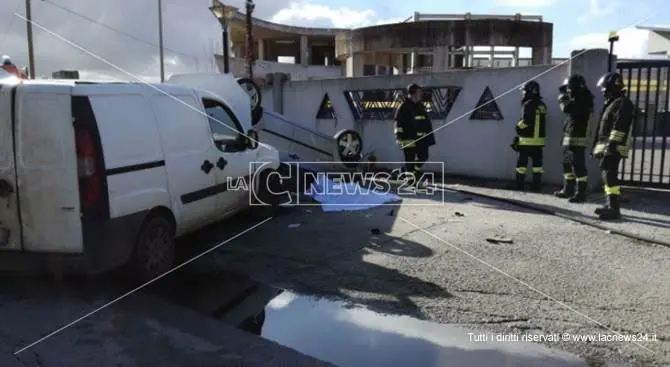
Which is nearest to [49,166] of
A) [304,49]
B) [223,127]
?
[223,127]

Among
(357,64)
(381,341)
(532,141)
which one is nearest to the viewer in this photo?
(381,341)

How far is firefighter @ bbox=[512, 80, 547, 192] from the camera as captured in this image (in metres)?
9.40

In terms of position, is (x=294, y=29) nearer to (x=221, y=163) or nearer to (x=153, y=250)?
(x=221, y=163)

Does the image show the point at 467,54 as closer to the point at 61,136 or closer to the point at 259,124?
the point at 259,124

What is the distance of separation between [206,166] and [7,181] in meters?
1.93

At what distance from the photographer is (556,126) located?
10078 mm

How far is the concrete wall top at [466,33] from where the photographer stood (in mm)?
26688

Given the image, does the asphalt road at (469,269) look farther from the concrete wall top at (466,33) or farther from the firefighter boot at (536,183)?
the concrete wall top at (466,33)

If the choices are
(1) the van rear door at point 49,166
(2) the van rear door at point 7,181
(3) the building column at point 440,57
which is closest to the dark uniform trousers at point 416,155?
(1) the van rear door at point 49,166

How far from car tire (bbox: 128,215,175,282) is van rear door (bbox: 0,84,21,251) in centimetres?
94

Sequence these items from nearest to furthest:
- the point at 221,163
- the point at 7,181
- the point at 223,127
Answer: the point at 7,181, the point at 221,163, the point at 223,127

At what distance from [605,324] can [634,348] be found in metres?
0.38

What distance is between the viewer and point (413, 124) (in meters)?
10.4

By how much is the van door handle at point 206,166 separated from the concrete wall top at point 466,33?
22722mm
